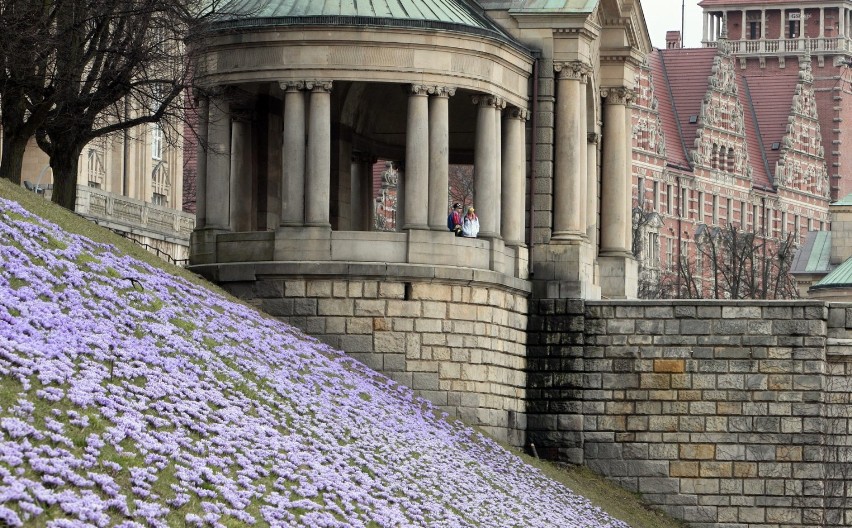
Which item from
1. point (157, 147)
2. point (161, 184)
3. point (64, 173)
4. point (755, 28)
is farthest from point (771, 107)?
point (64, 173)

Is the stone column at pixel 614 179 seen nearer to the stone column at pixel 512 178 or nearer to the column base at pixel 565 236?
the column base at pixel 565 236

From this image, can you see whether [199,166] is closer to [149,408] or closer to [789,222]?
[149,408]

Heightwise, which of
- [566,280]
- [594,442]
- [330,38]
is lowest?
[594,442]

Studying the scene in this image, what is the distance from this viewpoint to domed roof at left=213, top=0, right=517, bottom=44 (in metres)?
46.8

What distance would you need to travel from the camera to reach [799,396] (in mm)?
49750

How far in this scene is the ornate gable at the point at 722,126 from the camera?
165500 millimetres

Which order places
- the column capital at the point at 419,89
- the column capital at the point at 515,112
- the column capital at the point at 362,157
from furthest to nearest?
the column capital at the point at 362,157, the column capital at the point at 515,112, the column capital at the point at 419,89

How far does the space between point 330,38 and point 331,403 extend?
1036 cm

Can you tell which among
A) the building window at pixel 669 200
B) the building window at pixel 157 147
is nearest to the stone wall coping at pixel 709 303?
the building window at pixel 157 147

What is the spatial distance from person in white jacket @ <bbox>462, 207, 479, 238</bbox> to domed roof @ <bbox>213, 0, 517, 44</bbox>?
3.95 metres

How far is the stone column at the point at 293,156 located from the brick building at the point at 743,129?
91.6 metres

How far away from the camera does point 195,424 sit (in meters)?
31.4

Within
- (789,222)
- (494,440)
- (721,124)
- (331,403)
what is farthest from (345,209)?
(789,222)

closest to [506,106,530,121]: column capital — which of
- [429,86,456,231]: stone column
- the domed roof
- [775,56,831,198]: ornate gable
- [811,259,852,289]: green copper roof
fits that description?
the domed roof
